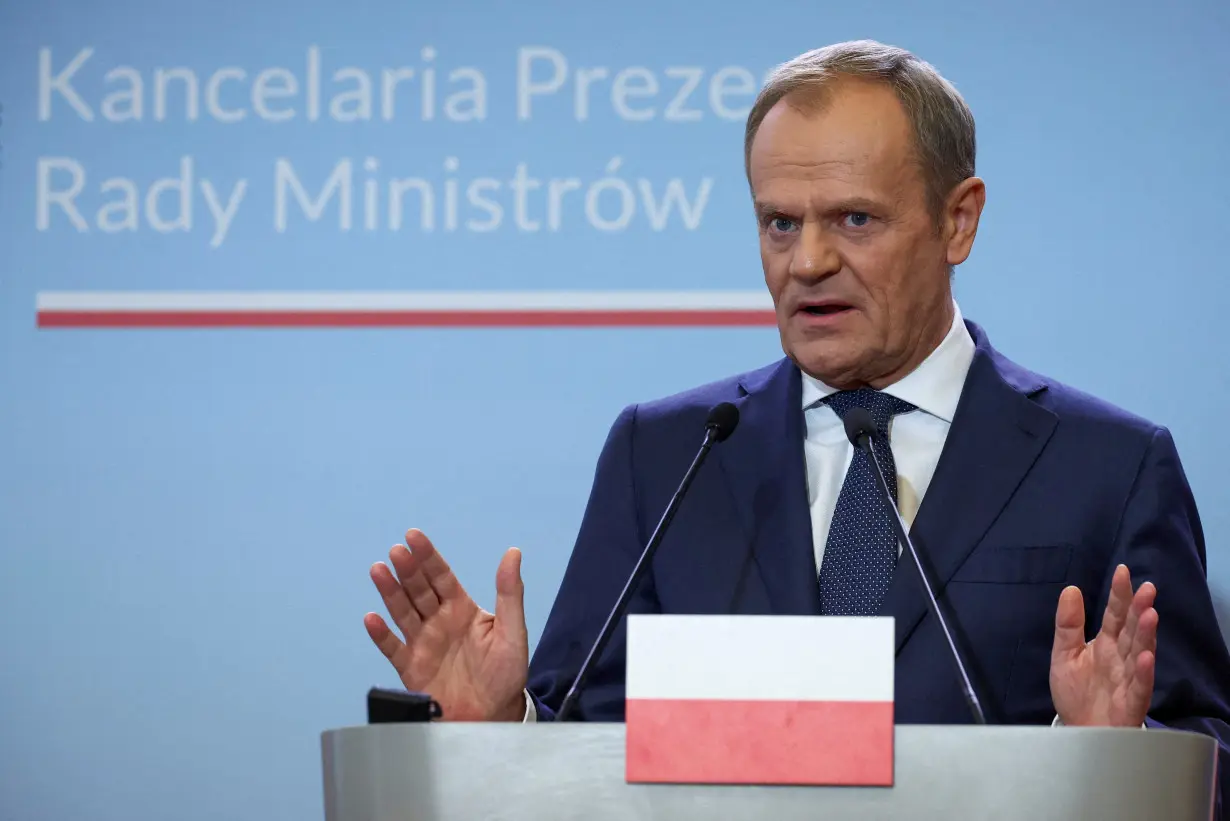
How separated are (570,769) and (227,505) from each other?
1.83 metres

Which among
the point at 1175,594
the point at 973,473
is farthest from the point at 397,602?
the point at 1175,594

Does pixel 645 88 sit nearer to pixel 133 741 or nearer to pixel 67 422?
pixel 67 422

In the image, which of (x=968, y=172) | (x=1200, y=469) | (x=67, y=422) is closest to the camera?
(x=968, y=172)

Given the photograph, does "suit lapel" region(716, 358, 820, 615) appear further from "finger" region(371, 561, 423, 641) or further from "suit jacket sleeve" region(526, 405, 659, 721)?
"finger" region(371, 561, 423, 641)

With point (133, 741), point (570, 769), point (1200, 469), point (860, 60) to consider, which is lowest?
point (133, 741)

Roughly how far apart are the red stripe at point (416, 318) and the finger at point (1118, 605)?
54.6 inches

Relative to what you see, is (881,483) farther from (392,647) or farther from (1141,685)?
(392,647)

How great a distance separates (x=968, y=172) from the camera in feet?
7.64

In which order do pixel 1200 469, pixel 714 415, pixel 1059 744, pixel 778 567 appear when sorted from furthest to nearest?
pixel 1200 469
pixel 778 567
pixel 714 415
pixel 1059 744

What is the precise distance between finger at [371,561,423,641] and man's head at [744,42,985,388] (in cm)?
70


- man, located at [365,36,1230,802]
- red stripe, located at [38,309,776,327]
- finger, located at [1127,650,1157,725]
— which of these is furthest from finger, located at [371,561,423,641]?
red stripe, located at [38,309,776,327]

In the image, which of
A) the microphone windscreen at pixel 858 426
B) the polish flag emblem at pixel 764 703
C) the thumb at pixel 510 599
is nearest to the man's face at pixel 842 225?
the microphone windscreen at pixel 858 426

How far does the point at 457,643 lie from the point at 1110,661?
2.44 feet

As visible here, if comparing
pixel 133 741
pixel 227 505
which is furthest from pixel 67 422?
pixel 133 741
